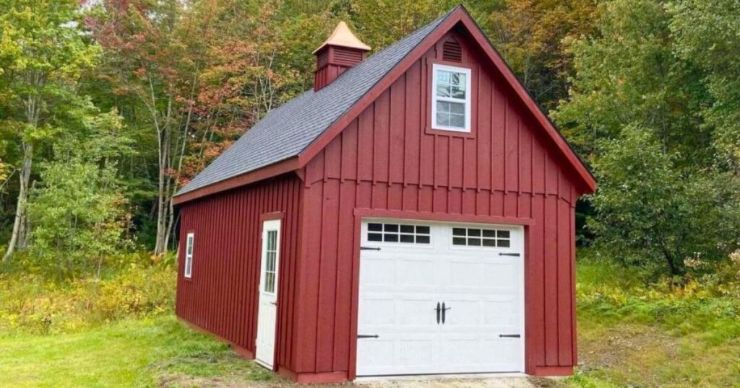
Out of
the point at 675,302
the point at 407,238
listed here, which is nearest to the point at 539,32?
the point at 675,302

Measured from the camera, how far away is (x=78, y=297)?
592 inches

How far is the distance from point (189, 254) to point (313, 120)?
579cm

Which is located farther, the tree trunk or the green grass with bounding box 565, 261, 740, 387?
the tree trunk

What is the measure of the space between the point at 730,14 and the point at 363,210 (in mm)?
12571

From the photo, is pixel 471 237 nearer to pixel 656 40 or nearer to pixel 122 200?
pixel 656 40

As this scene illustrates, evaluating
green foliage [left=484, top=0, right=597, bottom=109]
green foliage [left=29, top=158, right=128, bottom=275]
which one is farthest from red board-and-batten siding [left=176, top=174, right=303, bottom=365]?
green foliage [left=484, top=0, right=597, bottom=109]

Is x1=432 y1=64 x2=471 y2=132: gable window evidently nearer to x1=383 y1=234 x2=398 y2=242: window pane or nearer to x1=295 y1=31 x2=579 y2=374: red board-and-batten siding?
x1=295 y1=31 x2=579 y2=374: red board-and-batten siding

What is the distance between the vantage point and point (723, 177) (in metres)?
13.4

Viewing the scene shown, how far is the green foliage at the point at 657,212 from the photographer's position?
42.8 feet

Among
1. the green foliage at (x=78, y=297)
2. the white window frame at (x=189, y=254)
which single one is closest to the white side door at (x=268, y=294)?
the white window frame at (x=189, y=254)

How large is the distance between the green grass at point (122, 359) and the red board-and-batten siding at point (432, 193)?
4.40 feet

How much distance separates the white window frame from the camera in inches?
503

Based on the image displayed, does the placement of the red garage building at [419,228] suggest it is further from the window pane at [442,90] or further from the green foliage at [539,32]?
the green foliage at [539,32]

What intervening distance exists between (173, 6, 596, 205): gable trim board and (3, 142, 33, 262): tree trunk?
13.0 m
